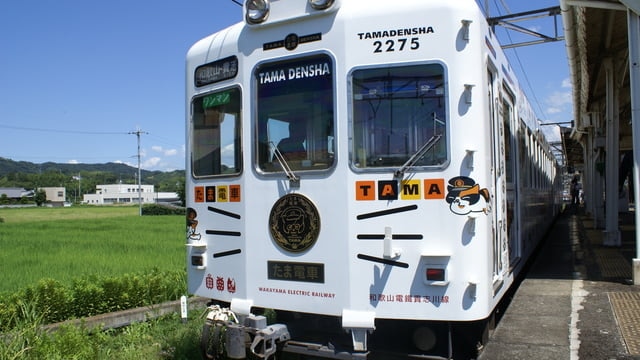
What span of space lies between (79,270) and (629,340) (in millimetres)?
10661

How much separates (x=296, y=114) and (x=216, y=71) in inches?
37.3

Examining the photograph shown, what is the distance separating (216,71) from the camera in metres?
4.77

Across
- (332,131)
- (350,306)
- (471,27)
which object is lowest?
(350,306)

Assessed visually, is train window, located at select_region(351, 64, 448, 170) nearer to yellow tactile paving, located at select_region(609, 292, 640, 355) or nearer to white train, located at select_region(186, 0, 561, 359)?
white train, located at select_region(186, 0, 561, 359)

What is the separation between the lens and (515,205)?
19.8 feet

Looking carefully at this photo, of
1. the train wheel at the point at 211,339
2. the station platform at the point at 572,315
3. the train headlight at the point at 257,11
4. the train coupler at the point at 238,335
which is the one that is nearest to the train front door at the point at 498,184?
the station platform at the point at 572,315

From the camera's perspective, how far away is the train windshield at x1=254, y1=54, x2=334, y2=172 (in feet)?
13.5

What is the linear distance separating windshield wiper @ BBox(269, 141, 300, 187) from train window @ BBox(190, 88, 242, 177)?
0.33m

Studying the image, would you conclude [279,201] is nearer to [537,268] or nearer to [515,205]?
[515,205]

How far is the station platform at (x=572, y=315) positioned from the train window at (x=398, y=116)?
153 centimetres

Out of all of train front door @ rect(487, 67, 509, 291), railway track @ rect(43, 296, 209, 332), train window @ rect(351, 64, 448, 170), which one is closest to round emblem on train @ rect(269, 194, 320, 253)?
train window @ rect(351, 64, 448, 170)

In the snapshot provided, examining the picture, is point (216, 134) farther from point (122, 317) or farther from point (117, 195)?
point (117, 195)

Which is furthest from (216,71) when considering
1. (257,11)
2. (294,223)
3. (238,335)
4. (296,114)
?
(238,335)

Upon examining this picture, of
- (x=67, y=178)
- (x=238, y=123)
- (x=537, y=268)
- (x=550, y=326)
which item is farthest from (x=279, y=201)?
(x=67, y=178)
